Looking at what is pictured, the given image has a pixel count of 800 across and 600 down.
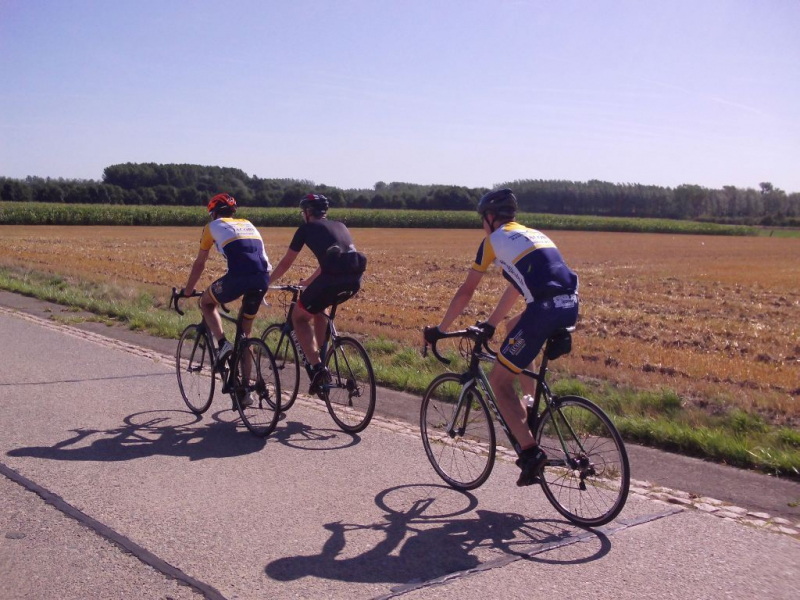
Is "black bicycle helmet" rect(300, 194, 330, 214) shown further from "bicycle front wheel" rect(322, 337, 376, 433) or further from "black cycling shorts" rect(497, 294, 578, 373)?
"black cycling shorts" rect(497, 294, 578, 373)

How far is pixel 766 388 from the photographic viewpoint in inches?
367

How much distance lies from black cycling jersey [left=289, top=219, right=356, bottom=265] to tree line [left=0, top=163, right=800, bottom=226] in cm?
5040

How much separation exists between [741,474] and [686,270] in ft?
97.9

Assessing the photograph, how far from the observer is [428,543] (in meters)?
4.57

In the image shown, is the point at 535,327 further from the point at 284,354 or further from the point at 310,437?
the point at 284,354

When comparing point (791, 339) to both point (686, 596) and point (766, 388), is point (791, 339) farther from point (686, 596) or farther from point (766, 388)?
point (686, 596)

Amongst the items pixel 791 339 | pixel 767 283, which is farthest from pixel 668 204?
pixel 791 339

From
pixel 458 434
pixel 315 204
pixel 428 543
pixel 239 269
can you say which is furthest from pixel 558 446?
pixel 239 269

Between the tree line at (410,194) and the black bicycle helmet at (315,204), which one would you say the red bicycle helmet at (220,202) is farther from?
the tree line at (410,194)

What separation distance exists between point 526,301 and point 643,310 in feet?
47.7

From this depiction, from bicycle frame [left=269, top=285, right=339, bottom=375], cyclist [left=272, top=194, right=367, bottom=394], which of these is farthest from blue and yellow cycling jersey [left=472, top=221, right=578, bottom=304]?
bicycle frame [left=269, top=285, right=339, bottom=375]

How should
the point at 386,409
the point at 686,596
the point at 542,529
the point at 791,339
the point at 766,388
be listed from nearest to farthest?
1. the point at 686,596
2. the point at 542,529
3. the point at 386,409
4. the point at 766,388
5. the point at 791,339

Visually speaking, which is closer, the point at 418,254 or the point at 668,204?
the point at 418,254

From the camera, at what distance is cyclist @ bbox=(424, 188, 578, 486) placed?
15.9ft
